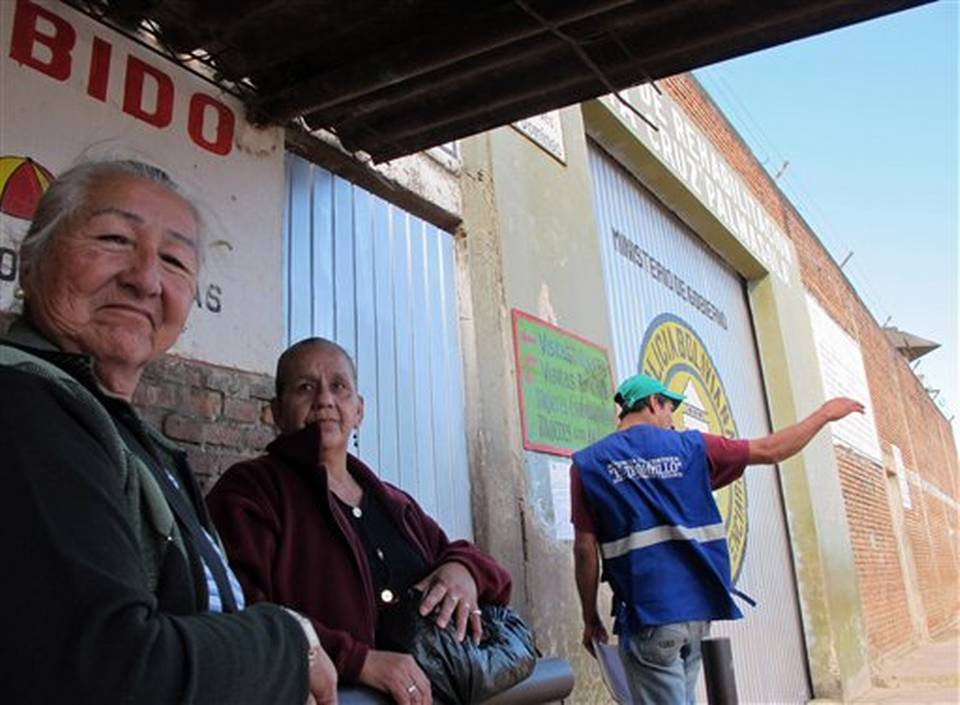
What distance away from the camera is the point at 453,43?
271 centimetres

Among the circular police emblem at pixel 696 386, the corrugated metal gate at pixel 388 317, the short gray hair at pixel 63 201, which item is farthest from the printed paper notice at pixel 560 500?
the short gray hair at pixel 63 201

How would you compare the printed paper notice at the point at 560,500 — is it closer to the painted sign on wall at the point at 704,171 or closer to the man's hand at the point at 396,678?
the painted sign on wall at the point at 704,171

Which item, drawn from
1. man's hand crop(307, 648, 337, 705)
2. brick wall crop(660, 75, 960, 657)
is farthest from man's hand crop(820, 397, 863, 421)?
brick wall crop(660, 75, 960, 657)

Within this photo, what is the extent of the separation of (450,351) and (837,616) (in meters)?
6.56

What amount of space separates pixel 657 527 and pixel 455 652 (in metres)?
1.72

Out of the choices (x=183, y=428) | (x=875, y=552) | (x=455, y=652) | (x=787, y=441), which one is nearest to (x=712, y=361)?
(x=787, y=441)

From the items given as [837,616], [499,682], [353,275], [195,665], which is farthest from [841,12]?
[837,616]

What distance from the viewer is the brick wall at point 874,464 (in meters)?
9.73

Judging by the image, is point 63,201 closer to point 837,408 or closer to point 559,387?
point 837,408

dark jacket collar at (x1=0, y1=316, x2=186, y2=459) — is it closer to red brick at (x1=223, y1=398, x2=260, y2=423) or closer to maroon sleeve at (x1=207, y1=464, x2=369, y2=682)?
maroon sleeve at (x1=207, y1=464, x2=369, y2=682)

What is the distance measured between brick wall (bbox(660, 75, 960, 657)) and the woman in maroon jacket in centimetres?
589

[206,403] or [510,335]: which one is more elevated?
[510,335]

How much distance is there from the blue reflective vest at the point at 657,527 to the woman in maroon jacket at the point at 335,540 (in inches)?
45.8

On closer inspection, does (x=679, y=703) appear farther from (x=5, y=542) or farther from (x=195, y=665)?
(x=5, y=542)
